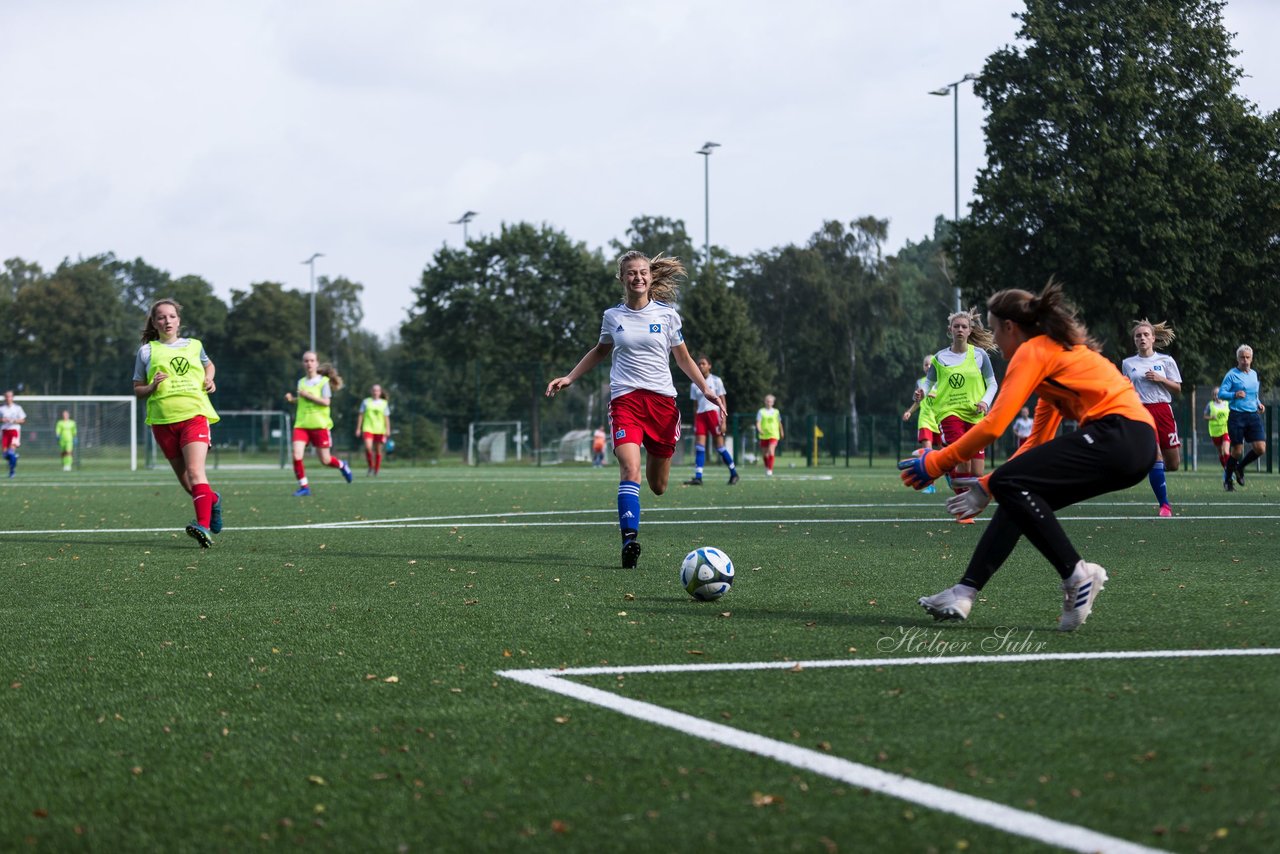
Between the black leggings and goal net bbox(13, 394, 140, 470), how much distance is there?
1483 inches

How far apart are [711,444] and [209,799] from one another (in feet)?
151

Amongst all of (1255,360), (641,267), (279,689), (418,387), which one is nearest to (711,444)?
(418,387)

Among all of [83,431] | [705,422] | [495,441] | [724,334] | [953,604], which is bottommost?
[953,604]

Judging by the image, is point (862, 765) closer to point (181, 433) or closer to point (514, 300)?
point (181, 433)

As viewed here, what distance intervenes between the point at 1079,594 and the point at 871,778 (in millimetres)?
2516

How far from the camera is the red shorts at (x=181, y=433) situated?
10.7 meters

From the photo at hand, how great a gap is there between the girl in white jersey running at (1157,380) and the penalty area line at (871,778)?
10.1m

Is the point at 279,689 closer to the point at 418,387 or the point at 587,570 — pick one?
the point at 587,570

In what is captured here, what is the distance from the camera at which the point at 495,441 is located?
4641 cm

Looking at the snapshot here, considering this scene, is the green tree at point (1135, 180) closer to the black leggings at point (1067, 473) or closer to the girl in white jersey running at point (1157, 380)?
the girl in white jersey running at point (1157, 380)

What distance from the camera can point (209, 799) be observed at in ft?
10.7

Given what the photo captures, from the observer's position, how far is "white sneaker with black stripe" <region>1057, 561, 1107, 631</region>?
5492mm

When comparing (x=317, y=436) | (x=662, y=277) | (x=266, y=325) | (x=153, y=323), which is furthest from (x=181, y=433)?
(x=266, y=325)

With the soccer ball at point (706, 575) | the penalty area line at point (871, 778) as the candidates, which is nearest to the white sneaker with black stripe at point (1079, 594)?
the soccer ball at point (706, 575)
